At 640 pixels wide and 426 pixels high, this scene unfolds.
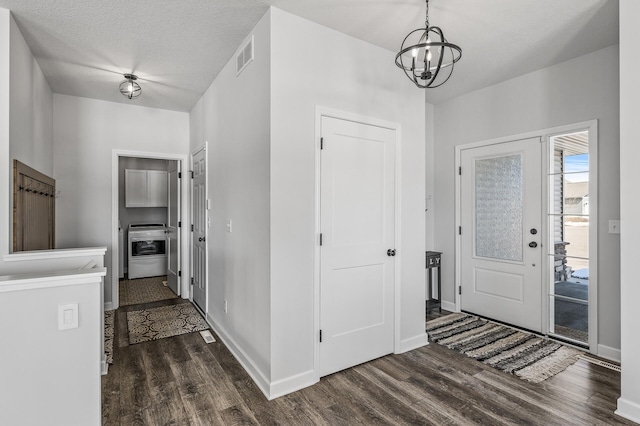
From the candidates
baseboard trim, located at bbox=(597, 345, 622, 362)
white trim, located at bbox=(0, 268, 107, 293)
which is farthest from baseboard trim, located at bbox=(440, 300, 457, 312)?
white trim, located at bbox=(0, 268, 107, 293)

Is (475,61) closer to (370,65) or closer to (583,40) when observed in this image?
(583,40)

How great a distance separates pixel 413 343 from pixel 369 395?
0.98 m

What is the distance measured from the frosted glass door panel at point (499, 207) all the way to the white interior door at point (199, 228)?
10.9 feet

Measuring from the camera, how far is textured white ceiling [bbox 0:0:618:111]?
2.43 meters

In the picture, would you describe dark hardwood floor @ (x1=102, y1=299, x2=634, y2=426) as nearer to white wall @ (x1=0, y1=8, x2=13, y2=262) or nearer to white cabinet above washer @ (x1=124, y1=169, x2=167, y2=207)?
white wall @ (x1=0, y1=8, x2=13, y2=262)

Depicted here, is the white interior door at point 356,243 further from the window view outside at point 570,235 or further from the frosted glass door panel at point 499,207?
the window view outside at point 570,235

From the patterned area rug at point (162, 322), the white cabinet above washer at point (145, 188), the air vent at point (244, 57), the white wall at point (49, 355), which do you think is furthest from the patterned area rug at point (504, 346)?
the white cabinet above washer at point (145, 188)

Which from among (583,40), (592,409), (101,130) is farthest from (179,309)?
(583,40)

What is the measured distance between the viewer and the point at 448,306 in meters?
4.42

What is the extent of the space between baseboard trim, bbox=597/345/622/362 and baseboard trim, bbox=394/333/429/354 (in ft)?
4.89

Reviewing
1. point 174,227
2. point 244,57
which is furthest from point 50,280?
point 174,227

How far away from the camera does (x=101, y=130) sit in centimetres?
448

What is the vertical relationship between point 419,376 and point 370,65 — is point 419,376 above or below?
below

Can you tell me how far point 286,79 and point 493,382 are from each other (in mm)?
2754
